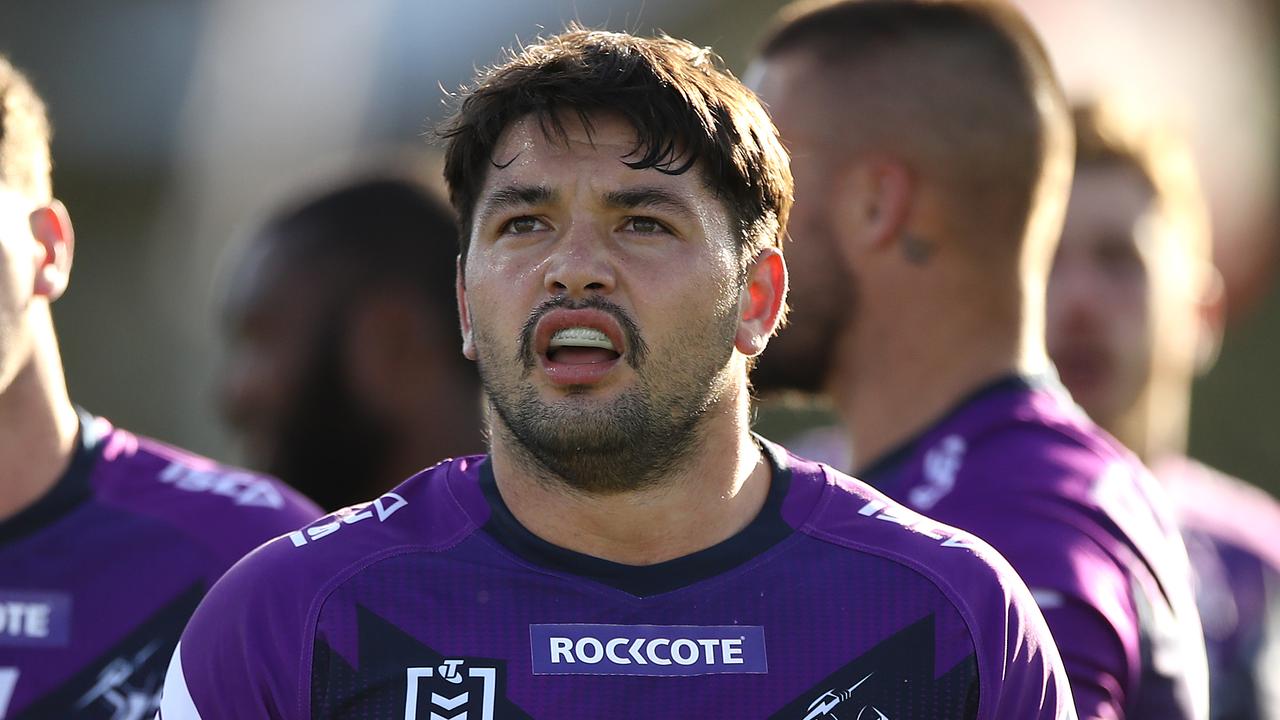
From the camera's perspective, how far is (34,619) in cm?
332

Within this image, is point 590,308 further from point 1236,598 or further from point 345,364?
point 1236,598

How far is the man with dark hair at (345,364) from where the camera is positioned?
5.41 meters

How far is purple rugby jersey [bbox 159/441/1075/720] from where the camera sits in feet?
8.80

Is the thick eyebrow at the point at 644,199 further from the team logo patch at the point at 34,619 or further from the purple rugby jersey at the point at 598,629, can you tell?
the team logo patch at the point at 34,619

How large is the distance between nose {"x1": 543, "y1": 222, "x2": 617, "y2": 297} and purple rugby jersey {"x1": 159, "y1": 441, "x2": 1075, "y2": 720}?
1.35 feet

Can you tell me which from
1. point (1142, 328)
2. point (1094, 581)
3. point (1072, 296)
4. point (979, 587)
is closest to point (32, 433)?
point (979, 587)

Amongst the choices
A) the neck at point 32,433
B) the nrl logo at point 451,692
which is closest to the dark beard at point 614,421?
the nrl logo at point 451,692

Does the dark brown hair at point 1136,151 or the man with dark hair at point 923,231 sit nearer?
the man with dark hair at point 923,231

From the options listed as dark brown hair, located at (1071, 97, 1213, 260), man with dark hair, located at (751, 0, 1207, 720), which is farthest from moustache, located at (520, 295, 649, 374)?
dark brown hair, located at (1071, 97, 1213, 260)

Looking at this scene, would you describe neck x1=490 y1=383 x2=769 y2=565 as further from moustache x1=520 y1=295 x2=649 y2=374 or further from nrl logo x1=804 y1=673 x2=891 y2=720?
nrl logo x1=804 y1=673 x2=891 y2=720

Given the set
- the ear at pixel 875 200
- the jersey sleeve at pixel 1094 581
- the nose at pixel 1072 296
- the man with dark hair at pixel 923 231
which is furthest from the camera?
the nose at pixel 1072 296

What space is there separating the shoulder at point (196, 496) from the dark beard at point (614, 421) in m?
0.83

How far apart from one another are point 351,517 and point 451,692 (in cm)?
39

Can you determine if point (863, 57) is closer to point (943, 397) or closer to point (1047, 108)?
point (1047, 108)
